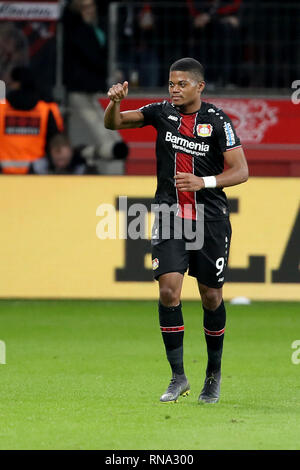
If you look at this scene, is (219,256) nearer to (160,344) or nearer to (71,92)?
(160,344)

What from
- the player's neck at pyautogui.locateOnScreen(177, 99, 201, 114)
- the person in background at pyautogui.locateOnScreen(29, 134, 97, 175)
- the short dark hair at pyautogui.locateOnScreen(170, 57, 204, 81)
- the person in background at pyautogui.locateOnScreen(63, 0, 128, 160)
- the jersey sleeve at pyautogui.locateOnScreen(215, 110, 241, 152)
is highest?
the short dark hair at pyautogui.locateOnScreen(170, 57, 204, 81)

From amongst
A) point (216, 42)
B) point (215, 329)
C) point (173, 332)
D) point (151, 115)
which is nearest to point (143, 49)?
point (216, 42)

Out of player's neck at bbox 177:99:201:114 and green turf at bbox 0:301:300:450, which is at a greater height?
player's neck at bbox 177:99:201:114

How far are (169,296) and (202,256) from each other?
1.14 ft

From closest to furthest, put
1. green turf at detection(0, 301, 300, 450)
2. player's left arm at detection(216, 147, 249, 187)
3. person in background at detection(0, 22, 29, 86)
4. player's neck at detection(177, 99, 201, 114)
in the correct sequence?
green turf at detection(0, 301, 300, 450), player's left arm at detection(216, 147, 249, 187), player's neck at detection(177, 99, 201, 114), person in background at detection(0, 22, 29, 86)

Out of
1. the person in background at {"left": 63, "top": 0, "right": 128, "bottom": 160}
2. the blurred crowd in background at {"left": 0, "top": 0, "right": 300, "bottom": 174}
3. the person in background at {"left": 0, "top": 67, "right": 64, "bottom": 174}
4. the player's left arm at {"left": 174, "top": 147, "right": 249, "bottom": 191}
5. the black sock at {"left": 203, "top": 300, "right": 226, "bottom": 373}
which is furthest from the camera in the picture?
the blurred crowd in background at {"left": 0, "top": 0, "right": 300, "bottom": 174}

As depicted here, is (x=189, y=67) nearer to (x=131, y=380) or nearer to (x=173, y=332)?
(x=173, y=332)

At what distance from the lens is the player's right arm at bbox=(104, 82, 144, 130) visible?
7.59 metres

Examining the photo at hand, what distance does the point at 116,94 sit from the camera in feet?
24.9

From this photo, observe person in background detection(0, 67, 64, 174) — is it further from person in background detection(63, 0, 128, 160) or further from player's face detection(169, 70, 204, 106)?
player's face detection(169, 70, 204, 106)

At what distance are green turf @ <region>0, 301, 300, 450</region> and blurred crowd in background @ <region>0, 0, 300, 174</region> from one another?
4061 millimetres

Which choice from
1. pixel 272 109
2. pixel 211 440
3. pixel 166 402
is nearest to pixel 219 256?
pixel 166 402

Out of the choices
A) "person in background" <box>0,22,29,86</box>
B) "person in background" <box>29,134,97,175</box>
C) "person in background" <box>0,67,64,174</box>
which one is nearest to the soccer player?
"person in background" <box>29,134,97,175</box>

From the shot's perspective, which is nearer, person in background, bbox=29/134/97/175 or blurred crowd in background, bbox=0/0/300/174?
person in background, bbox=29/134/97/175
